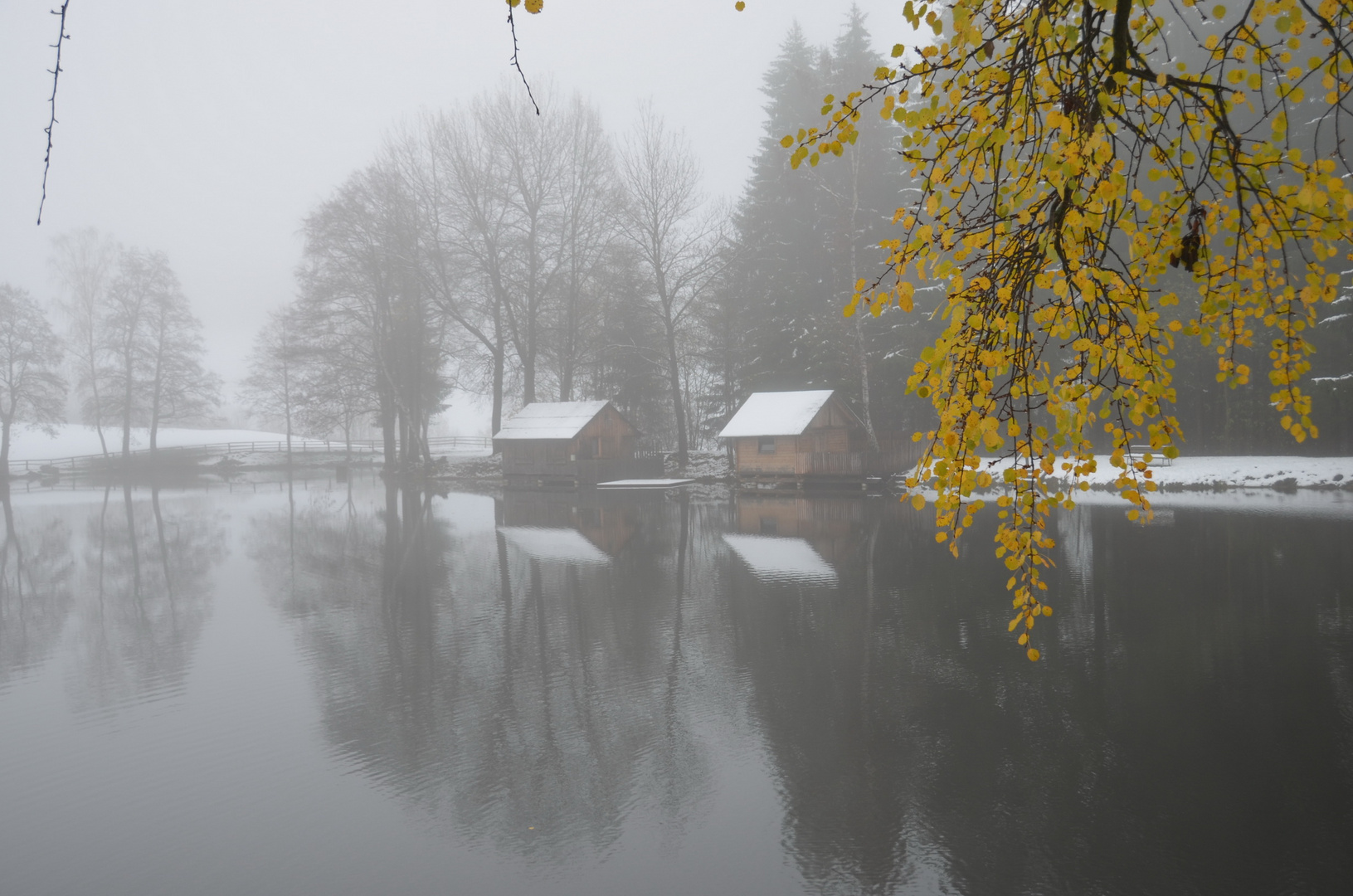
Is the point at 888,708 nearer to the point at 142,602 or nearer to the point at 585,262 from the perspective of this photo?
the point at 142,602

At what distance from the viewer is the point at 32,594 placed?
14.4 m

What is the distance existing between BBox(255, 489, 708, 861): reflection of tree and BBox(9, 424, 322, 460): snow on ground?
53.3 metres

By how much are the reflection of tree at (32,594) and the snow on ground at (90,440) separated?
4106 centimetres

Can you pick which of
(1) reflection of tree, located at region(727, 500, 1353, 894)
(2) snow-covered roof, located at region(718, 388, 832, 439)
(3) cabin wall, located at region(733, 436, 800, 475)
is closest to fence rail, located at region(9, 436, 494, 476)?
(2) snow-covered roof, located at region(718, 388, 832, 439)

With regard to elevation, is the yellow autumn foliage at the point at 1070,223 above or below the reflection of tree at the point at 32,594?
above

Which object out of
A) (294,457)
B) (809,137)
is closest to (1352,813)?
(809,137)

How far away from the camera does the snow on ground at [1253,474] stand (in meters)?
26.1

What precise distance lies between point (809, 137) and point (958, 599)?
31.2 ft

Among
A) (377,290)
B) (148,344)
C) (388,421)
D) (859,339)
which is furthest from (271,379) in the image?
(859,339)

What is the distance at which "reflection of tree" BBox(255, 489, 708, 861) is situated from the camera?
6.07 m

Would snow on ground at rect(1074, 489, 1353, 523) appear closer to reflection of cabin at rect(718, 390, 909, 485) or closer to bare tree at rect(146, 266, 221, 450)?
reflection of cabin at rect(718, 390, 909, 485)

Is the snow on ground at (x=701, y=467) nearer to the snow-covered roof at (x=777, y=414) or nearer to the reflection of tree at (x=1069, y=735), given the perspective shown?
the snow-covered roof at (x=777, y=414)

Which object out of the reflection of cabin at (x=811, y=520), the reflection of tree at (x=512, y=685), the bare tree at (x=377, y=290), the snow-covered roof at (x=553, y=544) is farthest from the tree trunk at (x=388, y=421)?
the reflection of tree at (x=512, y=685)

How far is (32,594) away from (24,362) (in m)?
40.8
